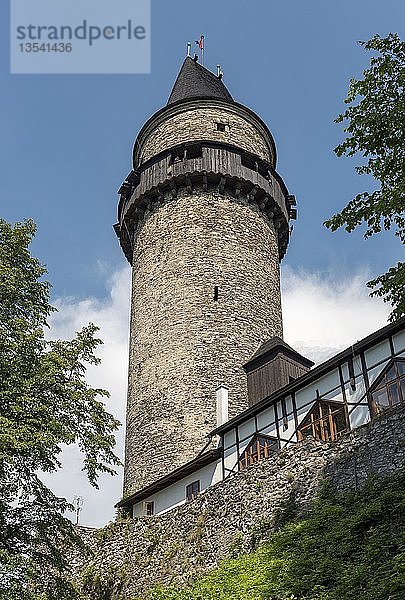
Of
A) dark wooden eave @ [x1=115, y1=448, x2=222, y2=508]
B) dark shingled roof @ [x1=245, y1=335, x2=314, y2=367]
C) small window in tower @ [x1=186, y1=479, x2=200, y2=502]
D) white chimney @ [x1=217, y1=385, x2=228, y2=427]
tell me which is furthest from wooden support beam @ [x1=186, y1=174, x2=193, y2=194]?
small window in tower @ [x1=186, y1=479, x2=200, y2=502]

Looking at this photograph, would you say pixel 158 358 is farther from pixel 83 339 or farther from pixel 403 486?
pixel 403 486

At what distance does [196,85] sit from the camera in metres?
32.8

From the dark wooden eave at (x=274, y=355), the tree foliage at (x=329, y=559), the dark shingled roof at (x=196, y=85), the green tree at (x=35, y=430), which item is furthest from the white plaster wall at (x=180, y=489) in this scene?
the dark shingled roof at (x=196, y=85)

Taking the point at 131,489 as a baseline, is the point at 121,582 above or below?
below

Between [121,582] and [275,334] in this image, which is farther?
[275,334]

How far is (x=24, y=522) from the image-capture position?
13.0m

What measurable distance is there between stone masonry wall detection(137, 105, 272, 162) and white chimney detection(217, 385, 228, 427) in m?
11.3

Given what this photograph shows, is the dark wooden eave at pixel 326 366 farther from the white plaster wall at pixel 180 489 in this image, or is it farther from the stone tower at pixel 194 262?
the stone tower at pixel 194 262

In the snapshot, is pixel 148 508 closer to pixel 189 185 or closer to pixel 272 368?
pixel 272 368

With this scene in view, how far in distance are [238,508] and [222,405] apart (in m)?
6.80

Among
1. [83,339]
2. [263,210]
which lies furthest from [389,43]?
[263,210]

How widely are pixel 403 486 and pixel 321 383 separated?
525 centimetres

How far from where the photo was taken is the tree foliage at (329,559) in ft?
37.0

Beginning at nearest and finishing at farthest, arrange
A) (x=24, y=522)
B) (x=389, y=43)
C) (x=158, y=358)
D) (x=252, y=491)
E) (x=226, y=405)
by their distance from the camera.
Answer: (x=389, y=43)
(x=24, y=522)
(x=252, y=491)
(x=226, y=405)
(x=158, y=358)
